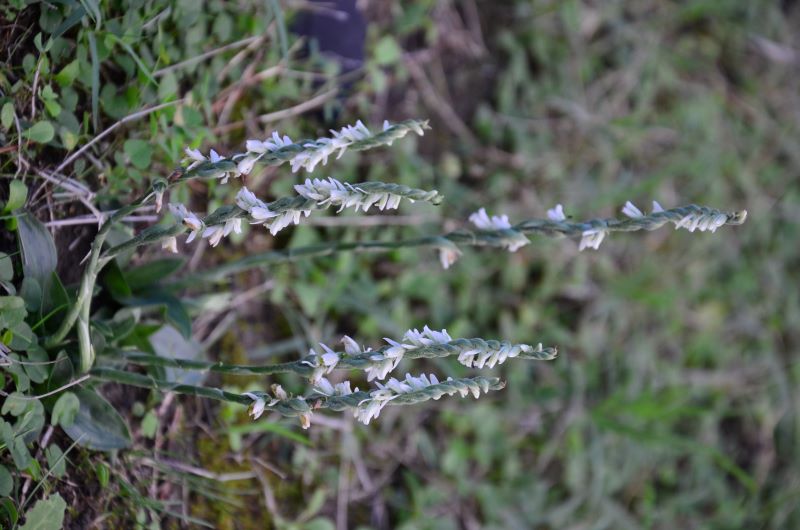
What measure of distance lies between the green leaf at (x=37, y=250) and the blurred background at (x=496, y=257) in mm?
108

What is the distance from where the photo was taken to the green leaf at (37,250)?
1.16m

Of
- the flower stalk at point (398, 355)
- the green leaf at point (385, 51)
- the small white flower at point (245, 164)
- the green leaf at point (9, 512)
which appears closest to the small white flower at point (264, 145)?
the small white flower at point (245, 164)

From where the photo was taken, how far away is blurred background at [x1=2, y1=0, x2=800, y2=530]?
4.78 ft

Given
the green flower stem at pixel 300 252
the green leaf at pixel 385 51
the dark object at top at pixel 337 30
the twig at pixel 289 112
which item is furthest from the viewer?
the green leaf at pixel 385 51

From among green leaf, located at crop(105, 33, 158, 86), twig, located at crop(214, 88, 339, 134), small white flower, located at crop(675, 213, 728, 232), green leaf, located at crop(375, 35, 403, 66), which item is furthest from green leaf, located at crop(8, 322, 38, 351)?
green leaf, located at crop(375, 35, 403, 66)

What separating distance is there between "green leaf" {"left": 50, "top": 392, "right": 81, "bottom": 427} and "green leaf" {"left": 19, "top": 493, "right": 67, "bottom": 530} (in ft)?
0.34

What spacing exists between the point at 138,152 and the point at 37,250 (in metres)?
0.25

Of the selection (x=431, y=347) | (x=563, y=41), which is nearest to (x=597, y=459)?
(x=563, y=41)

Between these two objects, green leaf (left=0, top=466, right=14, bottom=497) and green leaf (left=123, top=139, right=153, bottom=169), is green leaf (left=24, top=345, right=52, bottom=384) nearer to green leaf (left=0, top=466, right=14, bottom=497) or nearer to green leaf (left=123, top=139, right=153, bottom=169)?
green leaf (left=0, top=466, right=14, bottom=497)

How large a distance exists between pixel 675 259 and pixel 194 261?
1.57m

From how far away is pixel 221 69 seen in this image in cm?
160

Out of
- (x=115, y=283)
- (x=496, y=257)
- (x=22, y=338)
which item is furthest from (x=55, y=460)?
(x=496, y=257)

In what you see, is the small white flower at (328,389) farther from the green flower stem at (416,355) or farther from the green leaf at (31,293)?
the green leaf at (31,293)

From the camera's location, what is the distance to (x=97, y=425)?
4.03 feet
